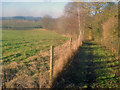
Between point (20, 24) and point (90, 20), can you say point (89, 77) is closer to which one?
point (20, 24)

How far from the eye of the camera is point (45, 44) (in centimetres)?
1345

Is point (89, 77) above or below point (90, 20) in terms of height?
below

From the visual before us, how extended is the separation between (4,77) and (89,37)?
649 inches

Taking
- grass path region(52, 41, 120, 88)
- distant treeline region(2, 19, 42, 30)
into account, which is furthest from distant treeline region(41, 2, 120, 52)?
grass path region(52, 41, 120, 88)

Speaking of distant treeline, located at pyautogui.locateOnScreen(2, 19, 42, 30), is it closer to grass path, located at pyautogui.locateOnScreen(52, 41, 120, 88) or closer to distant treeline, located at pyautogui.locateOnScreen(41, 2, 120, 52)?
distant treeline, located at pyautogui.locateOnScreen(41, 2, 120, 52)

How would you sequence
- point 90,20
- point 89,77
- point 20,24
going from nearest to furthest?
point 89,77 → point 20,24 → point 90,20

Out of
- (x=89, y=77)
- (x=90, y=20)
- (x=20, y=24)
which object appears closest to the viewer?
(x=89, y=77)

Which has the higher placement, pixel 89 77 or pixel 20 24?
pixel 20 24

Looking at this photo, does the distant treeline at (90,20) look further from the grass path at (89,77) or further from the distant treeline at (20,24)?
the grass path at (89,77)

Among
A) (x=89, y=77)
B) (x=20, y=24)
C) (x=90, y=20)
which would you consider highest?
(x=90, y=20)

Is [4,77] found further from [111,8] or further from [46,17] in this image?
[111,8]

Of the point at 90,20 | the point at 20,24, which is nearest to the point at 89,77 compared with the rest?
the point at 20,24

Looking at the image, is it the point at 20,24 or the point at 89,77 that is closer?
the point at 89,77

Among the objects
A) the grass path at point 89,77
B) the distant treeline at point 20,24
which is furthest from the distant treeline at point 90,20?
the grass path at point 89,77
